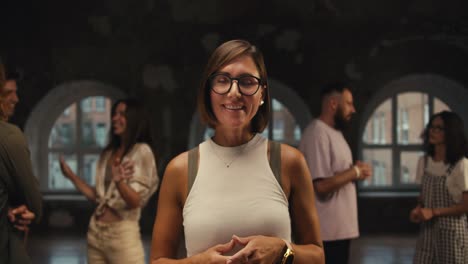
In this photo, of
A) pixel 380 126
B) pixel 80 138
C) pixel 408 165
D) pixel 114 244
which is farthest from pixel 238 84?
pixel 408 165

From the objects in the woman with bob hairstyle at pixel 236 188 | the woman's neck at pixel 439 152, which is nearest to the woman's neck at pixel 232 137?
the woman with bob hairstyle at pixel 236 188

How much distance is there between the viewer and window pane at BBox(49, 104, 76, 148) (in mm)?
9992

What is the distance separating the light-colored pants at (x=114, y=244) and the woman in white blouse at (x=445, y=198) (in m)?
2.06

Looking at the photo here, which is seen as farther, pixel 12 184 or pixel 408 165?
pixel 408 165

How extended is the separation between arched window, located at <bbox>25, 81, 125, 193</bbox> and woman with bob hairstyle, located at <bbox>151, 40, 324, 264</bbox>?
804 cm

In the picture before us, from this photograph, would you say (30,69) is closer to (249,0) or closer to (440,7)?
(249,0)

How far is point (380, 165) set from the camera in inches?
392

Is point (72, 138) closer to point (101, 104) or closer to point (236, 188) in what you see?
point (101, 104)

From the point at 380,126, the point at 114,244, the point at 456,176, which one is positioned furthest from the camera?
the point at 380,126

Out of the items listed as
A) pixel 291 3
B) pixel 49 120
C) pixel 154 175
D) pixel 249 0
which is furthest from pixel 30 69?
pixel 154 175

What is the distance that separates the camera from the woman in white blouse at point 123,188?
381cm

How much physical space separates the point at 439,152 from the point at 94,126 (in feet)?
22.1

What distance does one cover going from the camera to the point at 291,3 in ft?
30.1

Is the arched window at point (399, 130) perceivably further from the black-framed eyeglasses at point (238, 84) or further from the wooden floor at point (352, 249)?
the black-framed eyeglasses at point (238, 84)
